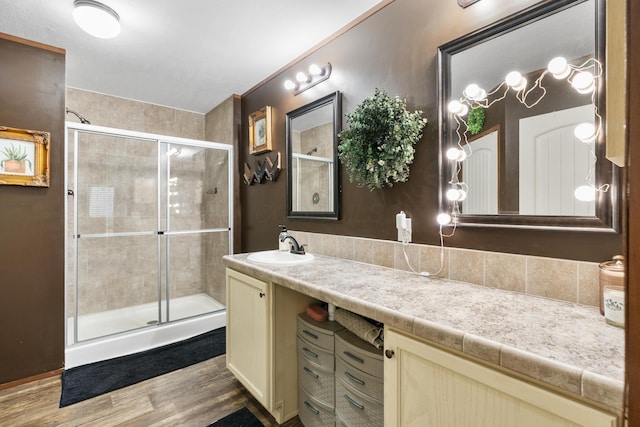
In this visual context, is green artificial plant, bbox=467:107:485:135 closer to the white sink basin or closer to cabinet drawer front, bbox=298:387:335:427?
the white sink basin

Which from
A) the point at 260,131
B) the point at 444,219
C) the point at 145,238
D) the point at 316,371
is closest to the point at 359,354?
the point at 316,371

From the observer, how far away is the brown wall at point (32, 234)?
1993 mm

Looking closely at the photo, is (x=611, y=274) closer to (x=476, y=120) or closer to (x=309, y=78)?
(x=476, y=120)

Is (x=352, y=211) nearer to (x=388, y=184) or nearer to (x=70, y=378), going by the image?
(x=388, y=184)

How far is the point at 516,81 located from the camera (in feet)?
3.85

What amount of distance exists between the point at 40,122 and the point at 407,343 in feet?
9.01

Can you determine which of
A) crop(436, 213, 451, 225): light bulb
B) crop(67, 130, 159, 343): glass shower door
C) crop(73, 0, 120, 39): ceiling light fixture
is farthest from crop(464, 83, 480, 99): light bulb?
crop(67, 130, 159, 343): glass shower door

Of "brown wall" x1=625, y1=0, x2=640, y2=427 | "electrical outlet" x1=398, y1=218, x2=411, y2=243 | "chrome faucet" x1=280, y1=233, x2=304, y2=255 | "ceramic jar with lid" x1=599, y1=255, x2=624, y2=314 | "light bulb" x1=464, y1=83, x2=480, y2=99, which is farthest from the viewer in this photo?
"chrome faucet" x1=280, y1=233, x2=304, y2=255

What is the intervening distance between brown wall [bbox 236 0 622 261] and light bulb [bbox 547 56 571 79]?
308mm

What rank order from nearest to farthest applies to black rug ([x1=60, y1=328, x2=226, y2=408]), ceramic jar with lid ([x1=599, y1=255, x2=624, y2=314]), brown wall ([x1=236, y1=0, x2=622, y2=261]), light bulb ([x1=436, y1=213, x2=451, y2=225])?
ceramic jar with lid ([x1=599, y1=255, x2=624, y2=314])
brown wall ([x1=236, y1=0, x2=622, y2=261])
light bulb ([x1=436, y1=213, x2=451, y2=225])
black rug ([x1=60, y1=328, x2=226, y2=408])

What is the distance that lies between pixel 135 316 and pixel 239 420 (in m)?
1.94

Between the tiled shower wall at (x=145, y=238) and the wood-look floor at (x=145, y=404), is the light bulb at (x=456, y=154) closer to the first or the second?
the wood-look floor at (x=145, y=404)

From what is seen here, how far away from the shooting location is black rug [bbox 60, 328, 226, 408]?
1938mm

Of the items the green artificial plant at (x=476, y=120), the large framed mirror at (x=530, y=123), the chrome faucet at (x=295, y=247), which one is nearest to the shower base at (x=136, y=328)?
the chrome faucet at (x=295, y=247)
